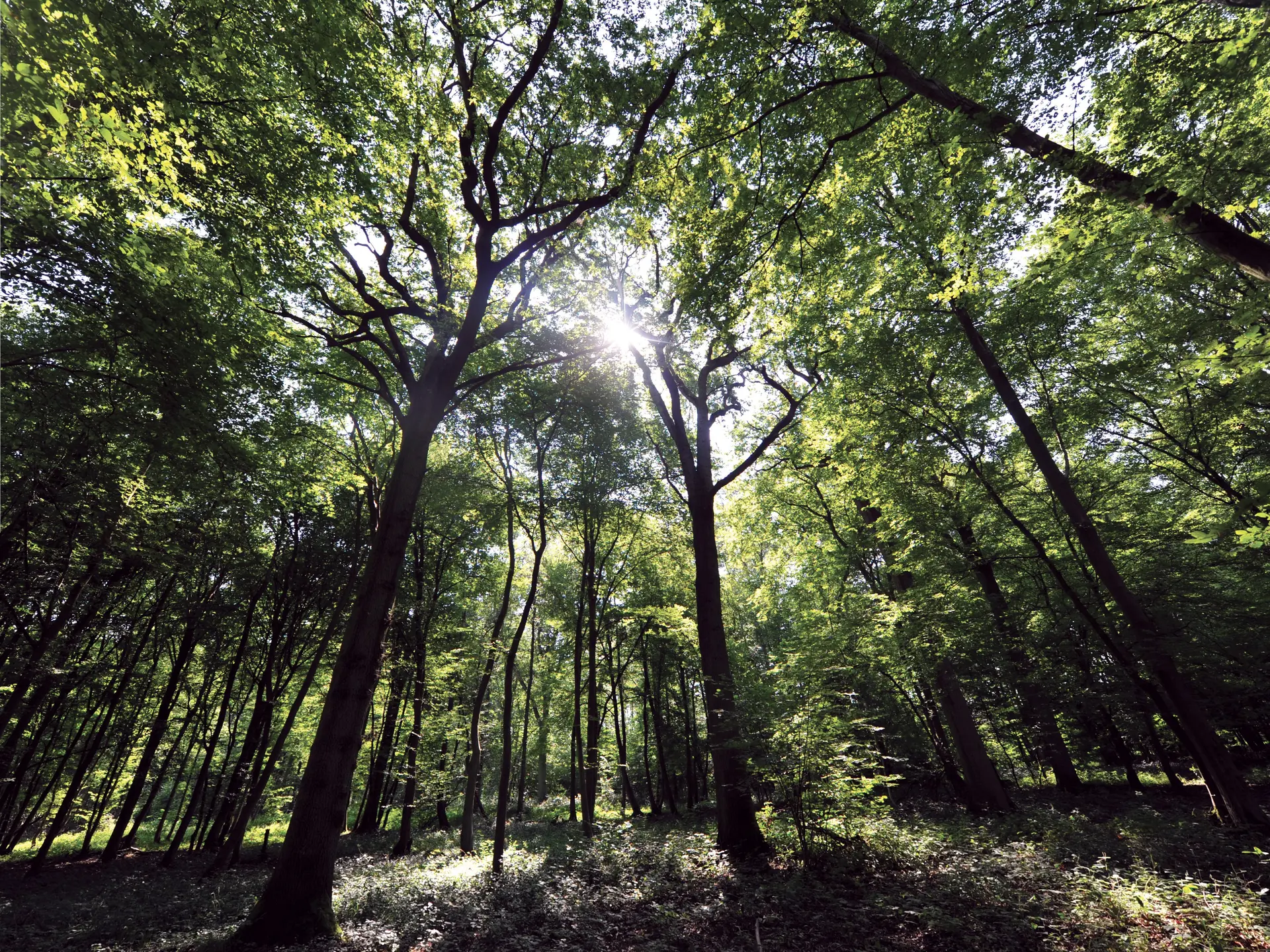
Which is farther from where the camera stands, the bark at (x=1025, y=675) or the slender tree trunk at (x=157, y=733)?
the slender tree trunk at (x=157, y=733)

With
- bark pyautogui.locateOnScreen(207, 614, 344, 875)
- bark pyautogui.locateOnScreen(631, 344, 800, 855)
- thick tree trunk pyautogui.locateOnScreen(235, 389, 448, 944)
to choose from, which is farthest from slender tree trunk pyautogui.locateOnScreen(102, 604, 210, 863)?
bark pyautogui.locateOnScreen(631, 344, 800, 855)

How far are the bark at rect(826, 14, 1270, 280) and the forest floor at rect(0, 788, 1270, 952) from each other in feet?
21.2

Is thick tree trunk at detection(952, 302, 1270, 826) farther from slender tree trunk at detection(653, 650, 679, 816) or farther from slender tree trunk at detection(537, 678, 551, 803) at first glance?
slender tree trunk at detection(537, 678, 551, 803)

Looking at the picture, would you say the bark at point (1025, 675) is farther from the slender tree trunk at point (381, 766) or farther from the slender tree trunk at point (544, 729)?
the slender tree trunk at point (544, 729)

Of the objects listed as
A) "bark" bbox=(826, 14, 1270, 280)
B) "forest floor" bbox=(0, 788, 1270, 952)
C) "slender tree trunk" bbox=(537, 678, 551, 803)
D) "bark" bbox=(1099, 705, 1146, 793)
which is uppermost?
"bark" bbox=(826, 14, 1270, 280)

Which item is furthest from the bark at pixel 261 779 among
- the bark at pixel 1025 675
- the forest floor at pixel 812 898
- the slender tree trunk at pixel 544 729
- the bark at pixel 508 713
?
the slender tree trunk at pixel 544 729

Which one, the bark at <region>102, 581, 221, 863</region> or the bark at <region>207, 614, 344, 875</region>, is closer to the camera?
the bark at <region>207, 614, 344, 875</region>

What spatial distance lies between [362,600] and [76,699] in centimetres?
2191

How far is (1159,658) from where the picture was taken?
951 centimetres

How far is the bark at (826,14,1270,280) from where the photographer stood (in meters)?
5.19

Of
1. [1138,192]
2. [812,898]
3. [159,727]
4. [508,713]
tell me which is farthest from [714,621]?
[159,727]

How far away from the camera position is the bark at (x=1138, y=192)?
519 cm

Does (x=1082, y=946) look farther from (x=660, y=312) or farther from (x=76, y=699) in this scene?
(x=76, y=699)

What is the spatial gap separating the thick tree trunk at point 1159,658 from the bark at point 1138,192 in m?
6.37
